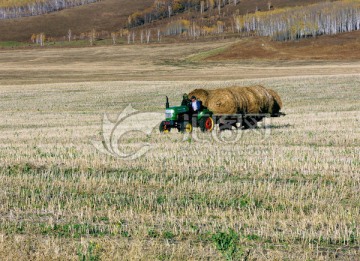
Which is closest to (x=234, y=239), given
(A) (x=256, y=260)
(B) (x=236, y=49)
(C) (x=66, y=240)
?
(A) (x=256, y=260)

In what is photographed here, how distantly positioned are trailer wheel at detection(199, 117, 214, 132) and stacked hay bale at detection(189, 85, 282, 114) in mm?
1323

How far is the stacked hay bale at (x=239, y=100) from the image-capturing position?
69.8ft

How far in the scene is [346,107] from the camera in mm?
29875

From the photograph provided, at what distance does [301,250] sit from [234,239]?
769 mm

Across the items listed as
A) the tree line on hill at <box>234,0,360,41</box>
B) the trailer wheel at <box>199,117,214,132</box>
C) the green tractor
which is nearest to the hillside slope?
the tree line on hill at <box>234,0,360,41</box>

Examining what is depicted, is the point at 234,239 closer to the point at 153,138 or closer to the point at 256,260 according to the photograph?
the point at 256,260

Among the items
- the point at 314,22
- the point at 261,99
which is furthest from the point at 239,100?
the point at 314,22

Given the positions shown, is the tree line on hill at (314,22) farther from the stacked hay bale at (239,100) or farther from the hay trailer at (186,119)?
the hay trailer at (186,119)

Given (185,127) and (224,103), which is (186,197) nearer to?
(185,127)

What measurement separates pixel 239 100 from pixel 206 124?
7.19 ft

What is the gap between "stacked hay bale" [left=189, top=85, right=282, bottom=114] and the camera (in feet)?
69.8

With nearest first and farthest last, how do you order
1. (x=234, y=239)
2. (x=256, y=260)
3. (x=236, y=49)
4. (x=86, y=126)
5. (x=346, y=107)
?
1. (x=256, y=260)
2. (x=234, y=239)
3. (x=86, y=126)
4. (x=346, y=107)
5. (x=236, y=49)
